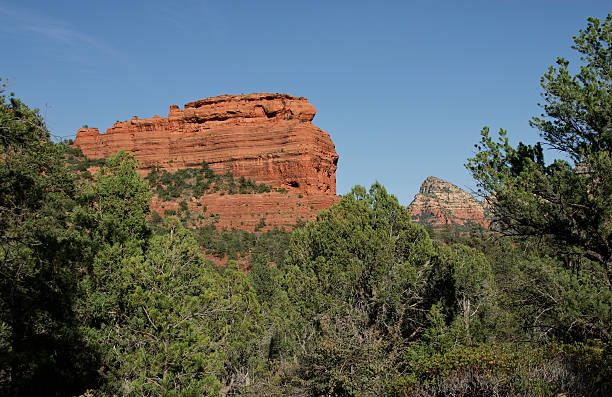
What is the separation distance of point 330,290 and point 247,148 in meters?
64.6

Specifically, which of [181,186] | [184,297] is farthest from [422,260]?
[181,186]

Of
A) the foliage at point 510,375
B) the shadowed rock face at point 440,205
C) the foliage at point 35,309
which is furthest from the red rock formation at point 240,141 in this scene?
the foliage at point 510,375

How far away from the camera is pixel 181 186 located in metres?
77.7

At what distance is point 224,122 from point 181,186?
15199 mm

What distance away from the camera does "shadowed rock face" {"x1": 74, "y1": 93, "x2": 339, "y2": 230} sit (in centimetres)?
7156

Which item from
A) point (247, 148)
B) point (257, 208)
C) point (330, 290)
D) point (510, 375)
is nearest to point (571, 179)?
point (510, 375)

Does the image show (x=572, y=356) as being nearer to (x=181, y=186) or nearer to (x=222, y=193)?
(x=222, y=193)

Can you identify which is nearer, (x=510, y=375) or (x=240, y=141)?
(x=510, y=375)

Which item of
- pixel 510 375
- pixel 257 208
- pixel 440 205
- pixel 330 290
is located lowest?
pixel 510 375

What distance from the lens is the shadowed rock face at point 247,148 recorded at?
71.6 m

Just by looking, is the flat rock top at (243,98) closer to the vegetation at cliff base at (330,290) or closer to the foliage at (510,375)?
the vegetation at cliff base at (330,290)

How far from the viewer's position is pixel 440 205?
101312 millimetres

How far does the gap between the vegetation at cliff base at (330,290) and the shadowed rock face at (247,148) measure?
155ft

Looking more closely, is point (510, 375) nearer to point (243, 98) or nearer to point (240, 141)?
point (240, 141)
